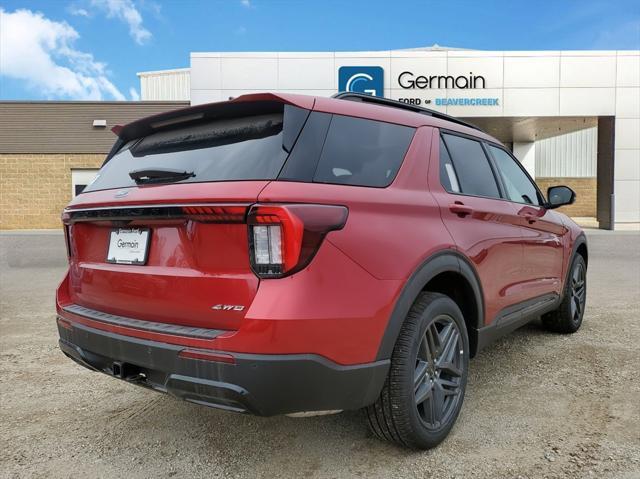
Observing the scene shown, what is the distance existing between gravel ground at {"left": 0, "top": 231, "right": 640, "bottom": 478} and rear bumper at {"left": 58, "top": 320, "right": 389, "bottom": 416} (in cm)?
54

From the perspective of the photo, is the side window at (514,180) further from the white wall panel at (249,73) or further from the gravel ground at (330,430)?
the white wall panel at (249,73)

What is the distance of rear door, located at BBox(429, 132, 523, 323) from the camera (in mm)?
2852

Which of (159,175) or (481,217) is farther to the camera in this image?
(481,217)

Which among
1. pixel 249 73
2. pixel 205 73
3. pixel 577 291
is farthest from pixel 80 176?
pixel 577 291

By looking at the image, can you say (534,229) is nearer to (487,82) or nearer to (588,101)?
(487,82)

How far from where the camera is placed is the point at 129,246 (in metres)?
2.39

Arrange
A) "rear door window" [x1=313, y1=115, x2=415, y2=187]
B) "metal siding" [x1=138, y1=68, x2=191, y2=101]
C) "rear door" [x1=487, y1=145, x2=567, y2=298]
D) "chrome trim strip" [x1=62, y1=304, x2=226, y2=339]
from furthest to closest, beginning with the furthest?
"metal siding" [x1=138, y1=68, x2=191, y2=101] < "rear door" [x1=487, y1=145, x2=567, y2=298] < "rear door window" [x1=313, y1=115, x2=415, y2=187] < "chrome trim strip" [x1=62, y1=304, x2=226, y2=339]

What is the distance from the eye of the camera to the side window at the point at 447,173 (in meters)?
2.90

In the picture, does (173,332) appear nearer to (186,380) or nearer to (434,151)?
(186,380)

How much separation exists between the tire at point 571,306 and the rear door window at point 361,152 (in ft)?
9.16

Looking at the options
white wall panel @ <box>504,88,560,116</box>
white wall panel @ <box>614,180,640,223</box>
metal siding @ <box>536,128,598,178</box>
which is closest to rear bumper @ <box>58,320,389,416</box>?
white wall panel @ <box>504,88,560,116</box>

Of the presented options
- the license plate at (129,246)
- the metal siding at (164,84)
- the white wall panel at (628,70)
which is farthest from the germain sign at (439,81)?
the license plate at (129,246)

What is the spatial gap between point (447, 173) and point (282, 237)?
136 centimetres

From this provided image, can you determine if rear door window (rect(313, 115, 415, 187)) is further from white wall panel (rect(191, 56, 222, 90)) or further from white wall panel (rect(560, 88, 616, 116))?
white wall panel (rect(560, 88, 616, 116))
